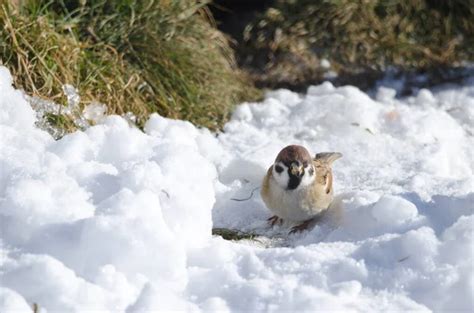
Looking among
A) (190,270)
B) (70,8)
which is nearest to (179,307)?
(190,270)

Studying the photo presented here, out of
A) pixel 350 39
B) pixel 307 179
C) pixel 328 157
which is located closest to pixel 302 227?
pixel 307 179

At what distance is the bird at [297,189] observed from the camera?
4.14 m

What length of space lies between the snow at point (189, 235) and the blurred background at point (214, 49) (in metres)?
0.34

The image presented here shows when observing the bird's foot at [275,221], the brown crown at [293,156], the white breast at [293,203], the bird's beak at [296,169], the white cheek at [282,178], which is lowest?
the bird's foot at [275,221]

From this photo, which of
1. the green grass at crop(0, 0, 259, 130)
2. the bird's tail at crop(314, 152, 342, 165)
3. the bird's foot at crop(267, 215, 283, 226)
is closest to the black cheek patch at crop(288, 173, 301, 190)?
the bird's foot at crop(267, 215, 283, 226)

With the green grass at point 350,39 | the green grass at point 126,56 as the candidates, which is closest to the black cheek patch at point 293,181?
the green grass at point 126,56

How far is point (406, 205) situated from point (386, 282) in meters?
0.55

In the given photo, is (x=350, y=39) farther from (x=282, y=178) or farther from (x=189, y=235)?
(x=189, y=235)

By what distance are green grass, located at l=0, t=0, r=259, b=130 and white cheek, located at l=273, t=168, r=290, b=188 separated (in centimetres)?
112

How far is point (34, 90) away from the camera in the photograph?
4535mm

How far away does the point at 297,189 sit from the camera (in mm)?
4172

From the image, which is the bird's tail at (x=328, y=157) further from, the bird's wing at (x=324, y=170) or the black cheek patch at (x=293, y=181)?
the black cheek patch at (x=293, y=181)

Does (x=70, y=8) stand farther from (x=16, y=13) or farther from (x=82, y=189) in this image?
(x=82, y=189)

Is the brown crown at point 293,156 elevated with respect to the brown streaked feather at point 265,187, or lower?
elevated
